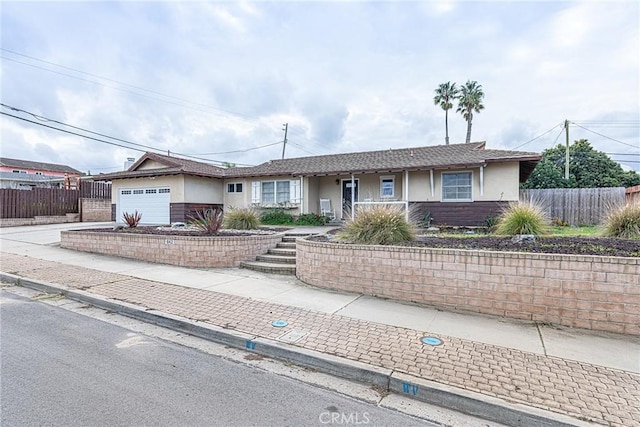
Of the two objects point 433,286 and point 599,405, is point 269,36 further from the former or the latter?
point 599,405

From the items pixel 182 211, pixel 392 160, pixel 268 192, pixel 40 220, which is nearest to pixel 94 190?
pixel 40 220

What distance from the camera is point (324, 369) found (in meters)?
3.67

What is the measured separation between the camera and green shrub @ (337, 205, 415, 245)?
6.89 meters

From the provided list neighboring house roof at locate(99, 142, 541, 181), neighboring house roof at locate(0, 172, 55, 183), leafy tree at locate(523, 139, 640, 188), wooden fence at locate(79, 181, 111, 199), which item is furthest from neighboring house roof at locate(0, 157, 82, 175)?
leafy tree at locate(523, 139, 640, 188)

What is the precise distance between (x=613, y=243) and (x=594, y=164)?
2335cm

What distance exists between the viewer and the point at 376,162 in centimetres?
1597

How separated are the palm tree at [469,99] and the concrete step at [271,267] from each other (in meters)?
29.2

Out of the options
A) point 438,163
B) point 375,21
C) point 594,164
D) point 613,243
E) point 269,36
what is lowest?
point 613,243

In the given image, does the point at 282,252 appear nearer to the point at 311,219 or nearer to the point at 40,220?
the point at 311,219

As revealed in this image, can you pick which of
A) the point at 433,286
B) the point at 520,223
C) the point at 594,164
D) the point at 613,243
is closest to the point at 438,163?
the point at 520,223

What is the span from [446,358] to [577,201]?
53.6 ft

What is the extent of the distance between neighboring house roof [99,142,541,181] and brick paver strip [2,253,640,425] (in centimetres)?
1010

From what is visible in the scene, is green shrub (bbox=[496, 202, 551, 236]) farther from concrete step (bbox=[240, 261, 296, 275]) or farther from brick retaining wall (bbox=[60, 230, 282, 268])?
brick retaining wall (bbox=[60, 230, 282, 268])

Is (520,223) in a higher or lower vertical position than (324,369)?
higher
